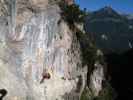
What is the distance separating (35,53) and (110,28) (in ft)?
338

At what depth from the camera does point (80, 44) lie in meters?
50.3

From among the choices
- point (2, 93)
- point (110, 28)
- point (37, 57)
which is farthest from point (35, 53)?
point (110, 28)

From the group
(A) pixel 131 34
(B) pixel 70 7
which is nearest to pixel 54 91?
(B) pixel 70 7

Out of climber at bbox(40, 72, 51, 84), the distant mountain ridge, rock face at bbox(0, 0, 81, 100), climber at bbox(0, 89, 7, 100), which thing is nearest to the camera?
climber at bbox(0, 89, 7, 100)

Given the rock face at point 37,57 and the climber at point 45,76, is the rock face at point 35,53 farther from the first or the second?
the climber at point 45,76

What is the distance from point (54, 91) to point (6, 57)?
8.97 metres

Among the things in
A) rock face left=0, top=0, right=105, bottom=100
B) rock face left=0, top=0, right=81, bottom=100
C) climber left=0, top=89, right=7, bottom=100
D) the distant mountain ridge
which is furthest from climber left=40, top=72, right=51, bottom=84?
the distant mountain ridge

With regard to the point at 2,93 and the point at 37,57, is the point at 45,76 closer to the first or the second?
the point at 37,57

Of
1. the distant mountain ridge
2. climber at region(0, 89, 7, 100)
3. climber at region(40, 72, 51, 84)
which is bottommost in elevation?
climber at region(0, 89, 7, 100)

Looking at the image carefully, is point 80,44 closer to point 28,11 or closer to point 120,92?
point 28,11

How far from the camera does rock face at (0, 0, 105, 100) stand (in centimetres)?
3300

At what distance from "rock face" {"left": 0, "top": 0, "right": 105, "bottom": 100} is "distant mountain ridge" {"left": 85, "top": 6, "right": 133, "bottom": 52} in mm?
66316

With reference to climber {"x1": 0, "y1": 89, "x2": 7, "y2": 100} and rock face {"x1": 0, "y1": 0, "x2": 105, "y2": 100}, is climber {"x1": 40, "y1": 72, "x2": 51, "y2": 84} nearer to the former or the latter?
rock face {"x1": 0, "y1": 0, "x2": 105, "y2": 100}

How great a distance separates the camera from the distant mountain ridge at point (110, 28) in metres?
117
